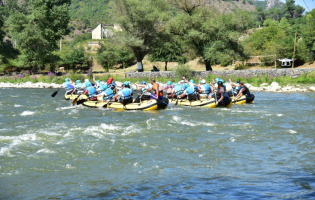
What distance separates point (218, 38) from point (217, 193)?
105 feet

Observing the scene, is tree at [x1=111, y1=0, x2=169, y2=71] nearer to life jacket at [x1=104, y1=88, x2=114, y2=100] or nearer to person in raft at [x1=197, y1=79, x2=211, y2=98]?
person in raft at [x1=197, y1=79, x2=211, y2=98]

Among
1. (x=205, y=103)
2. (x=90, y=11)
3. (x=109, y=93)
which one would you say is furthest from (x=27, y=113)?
(x=90, y=11)

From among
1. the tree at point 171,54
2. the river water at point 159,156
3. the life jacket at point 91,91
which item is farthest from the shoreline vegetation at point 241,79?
the life jacket at point 91,91

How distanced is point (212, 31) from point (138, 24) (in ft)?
27.9

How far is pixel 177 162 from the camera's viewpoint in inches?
344

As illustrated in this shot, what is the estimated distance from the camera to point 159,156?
9273 mm

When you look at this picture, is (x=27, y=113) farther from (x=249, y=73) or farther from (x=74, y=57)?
(x=74, y=57)

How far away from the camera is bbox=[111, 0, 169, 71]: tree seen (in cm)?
3820

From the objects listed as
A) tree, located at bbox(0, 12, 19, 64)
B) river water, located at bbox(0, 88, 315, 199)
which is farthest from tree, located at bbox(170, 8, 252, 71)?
tree, located at bbox(0, 12, 19, 64)

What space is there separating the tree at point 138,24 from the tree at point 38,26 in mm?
6581

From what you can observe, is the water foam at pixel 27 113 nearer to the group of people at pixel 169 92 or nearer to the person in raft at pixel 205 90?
the group of people at pixel 169 92

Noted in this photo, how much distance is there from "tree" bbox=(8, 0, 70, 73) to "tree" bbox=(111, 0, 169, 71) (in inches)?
259

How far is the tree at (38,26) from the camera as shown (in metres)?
39.0

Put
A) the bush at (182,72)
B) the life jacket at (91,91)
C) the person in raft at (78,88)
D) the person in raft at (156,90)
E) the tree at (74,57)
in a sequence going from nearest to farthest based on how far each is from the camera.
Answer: the person in raft at (156,90) → the life jacket at (91,91) → the person in raft at (78,88) → the bush at (182,72) → the tree at (74,57)
